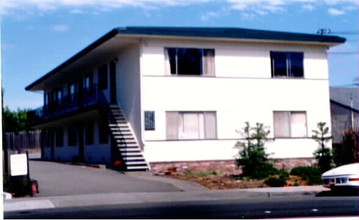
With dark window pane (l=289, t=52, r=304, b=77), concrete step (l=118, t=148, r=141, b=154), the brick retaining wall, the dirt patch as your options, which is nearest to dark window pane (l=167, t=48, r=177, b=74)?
concrete step (l=118, t=148, r=141, b=154)

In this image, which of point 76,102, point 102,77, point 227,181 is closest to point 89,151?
point 76,102

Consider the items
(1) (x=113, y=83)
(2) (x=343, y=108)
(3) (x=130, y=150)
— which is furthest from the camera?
(2) (x=343, y=108)

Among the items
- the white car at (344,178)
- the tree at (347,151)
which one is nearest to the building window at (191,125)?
the tree at (347,151)

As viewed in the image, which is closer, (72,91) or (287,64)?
(287,64)

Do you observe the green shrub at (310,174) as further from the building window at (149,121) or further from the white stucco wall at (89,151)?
the white stucco wall at (89,151)

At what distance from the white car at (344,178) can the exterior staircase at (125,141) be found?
1016 centimetres

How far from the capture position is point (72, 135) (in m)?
33.1

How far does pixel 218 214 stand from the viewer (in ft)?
37.6

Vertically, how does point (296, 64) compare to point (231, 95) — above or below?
above

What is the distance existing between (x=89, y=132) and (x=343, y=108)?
1330cm

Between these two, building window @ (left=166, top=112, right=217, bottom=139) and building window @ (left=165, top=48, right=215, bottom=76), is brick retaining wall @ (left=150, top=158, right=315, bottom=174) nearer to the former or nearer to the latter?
building window @ (left=166, top=112, right=217, bottom=139)

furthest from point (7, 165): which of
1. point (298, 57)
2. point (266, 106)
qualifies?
point (298, 57)

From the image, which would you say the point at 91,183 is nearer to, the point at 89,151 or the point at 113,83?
the point at 113,83

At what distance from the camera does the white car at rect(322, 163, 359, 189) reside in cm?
1286
